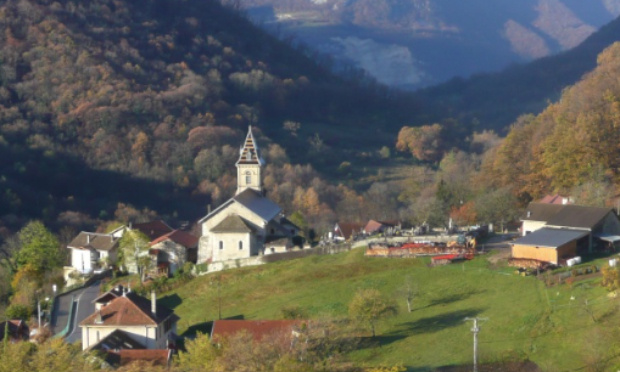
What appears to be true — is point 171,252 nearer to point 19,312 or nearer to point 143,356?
point 19,312

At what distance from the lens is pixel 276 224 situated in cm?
6347

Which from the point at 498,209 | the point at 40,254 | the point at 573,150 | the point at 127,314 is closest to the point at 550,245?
the point at 498,209

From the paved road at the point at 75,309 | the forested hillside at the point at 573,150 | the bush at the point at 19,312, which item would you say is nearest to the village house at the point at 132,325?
the paved road at the point at 75,309

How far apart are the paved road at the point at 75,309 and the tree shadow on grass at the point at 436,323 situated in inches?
635

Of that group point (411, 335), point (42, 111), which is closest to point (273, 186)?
point (42, 111)

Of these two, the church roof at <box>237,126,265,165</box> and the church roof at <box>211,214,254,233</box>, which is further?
the church roof at <box>237,126,265,165</box>

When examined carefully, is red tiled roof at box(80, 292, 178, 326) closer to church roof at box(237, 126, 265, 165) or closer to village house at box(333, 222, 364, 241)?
church roof at box(237, 126, 265, 165)

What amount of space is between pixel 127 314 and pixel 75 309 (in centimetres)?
1262

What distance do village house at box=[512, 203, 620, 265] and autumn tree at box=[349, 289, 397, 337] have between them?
→ 27.2ft

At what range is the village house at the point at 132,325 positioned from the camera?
146 ft

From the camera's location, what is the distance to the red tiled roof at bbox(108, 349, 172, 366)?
128 ft

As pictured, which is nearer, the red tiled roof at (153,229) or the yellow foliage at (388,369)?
the yellow foliage at (388,369)

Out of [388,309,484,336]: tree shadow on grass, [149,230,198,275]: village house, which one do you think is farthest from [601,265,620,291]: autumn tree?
[149,230,198,275]: village house

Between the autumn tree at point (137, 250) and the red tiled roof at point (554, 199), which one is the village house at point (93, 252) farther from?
the red tiled roof at point (554, 199)
